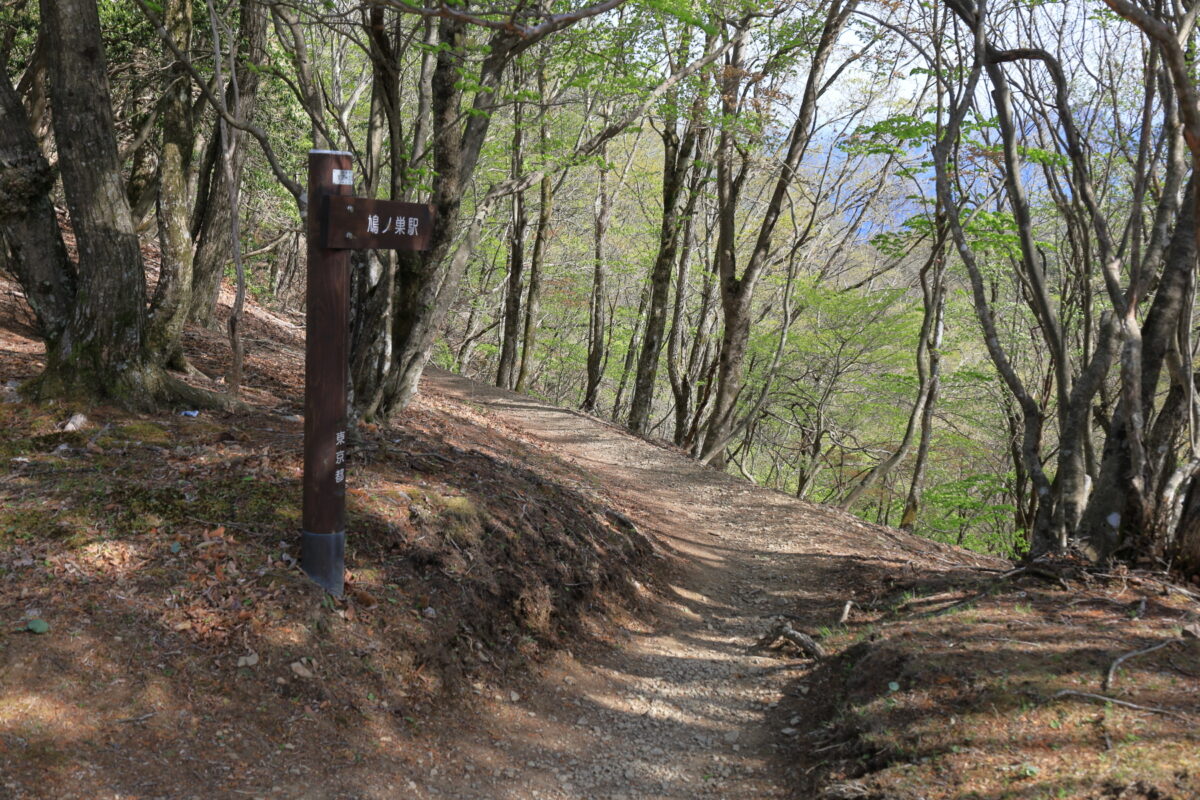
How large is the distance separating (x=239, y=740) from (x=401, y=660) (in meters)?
0.98

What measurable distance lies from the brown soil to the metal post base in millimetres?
106

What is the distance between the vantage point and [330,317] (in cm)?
411

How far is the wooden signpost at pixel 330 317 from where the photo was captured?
4.04m

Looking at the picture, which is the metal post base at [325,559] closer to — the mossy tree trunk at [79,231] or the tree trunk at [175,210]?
the mossy tree trunk at [79,231]

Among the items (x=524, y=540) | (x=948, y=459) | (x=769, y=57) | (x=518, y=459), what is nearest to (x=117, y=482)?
(x=524, y=540)

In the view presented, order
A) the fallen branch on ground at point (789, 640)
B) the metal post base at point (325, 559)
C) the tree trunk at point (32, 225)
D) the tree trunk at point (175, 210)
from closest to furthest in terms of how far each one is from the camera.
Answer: the metal post base at point (325, 559)
the tree trunk at point (32, 225)
the fallen branch on ground at point (789, 640)
the tree trunk at point (175, 210)

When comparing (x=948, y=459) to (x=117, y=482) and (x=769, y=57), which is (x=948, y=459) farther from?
(x=117, y=482)

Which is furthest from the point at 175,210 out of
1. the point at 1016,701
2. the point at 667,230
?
the point at 667,230

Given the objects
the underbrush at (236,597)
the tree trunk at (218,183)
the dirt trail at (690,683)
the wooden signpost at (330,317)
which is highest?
the tree trunk at (218,183)

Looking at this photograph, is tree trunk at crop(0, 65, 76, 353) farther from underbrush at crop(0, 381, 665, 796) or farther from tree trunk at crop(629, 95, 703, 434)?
tree trunk at crop(629, 95, 703, 434)

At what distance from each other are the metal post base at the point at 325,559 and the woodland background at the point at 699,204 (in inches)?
81.9

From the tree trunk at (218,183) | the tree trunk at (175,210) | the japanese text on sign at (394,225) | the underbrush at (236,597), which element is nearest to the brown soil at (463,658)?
the underbrush at (236,597)

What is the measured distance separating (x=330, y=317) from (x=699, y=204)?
61.3 ft

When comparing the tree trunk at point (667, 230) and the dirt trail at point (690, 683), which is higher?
the tree trunk at point (667, 230)
